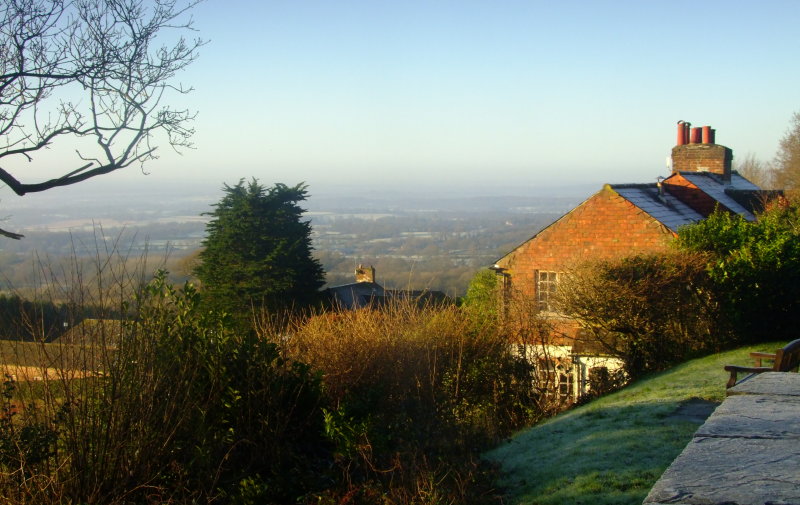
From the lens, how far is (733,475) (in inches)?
98.8

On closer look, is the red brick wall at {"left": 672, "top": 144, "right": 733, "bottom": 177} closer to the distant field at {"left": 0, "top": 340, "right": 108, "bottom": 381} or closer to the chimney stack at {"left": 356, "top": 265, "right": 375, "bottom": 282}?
the chimney stack at {"left": 356, "top": 265, "right": 375, "bottom": 282}

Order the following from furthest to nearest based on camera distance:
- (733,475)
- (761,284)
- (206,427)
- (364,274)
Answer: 1. (364,274)
2. (761,284)
3. (206,427)
4. (733,475)

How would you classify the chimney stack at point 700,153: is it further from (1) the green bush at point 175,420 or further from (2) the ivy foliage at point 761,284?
(1) the green bush at point 175,420

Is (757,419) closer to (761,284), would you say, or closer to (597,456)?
(597,456)

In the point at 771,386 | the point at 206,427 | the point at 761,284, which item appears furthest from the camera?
the point at 761,284

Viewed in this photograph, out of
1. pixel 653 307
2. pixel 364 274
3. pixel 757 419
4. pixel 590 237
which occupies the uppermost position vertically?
pixel 590 237

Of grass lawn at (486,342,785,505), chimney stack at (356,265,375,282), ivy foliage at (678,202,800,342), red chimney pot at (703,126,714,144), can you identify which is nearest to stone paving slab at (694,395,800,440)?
grass lawn at (486,342,785,505)

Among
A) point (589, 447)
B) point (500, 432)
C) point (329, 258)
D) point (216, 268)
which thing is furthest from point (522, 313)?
point (329, 258)

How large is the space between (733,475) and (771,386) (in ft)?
6.14

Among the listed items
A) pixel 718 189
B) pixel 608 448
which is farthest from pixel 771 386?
pixel 718 189

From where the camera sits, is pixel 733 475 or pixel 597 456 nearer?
pixel 733 475

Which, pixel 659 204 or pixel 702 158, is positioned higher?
pixel 702 158

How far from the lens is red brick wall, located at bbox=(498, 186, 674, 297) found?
766 inches

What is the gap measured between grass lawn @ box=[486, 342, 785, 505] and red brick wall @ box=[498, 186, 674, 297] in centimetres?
787
